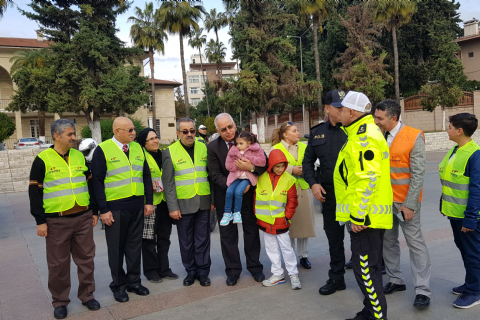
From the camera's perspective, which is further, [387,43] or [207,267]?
[387,43]

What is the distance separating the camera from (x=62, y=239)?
4.15 m

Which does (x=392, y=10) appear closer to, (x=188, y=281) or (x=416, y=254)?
(x=416, y=254)

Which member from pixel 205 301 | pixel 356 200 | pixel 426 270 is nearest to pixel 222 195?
pixel 205 301

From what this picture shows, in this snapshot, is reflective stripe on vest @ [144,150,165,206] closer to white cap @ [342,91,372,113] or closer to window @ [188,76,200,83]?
white cap @ [342,91,372,113]

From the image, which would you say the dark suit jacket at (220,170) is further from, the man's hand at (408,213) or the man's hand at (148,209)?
the man's hand at (408,213)

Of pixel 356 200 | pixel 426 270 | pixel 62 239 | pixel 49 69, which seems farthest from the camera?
pixel 49 69

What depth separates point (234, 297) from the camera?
4.34 meters

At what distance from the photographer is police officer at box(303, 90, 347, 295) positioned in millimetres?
4336

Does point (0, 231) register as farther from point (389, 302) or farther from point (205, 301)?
point (389, 302)

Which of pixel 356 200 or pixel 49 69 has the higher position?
pixel 49 69

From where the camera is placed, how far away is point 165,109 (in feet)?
161

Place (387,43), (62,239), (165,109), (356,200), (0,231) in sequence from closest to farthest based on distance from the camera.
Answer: (356,200) < (62,239) < (0,231) < (387,43) < (165,109)

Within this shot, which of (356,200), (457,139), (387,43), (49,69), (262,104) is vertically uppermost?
(387,43)

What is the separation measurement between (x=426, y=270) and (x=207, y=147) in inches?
112
